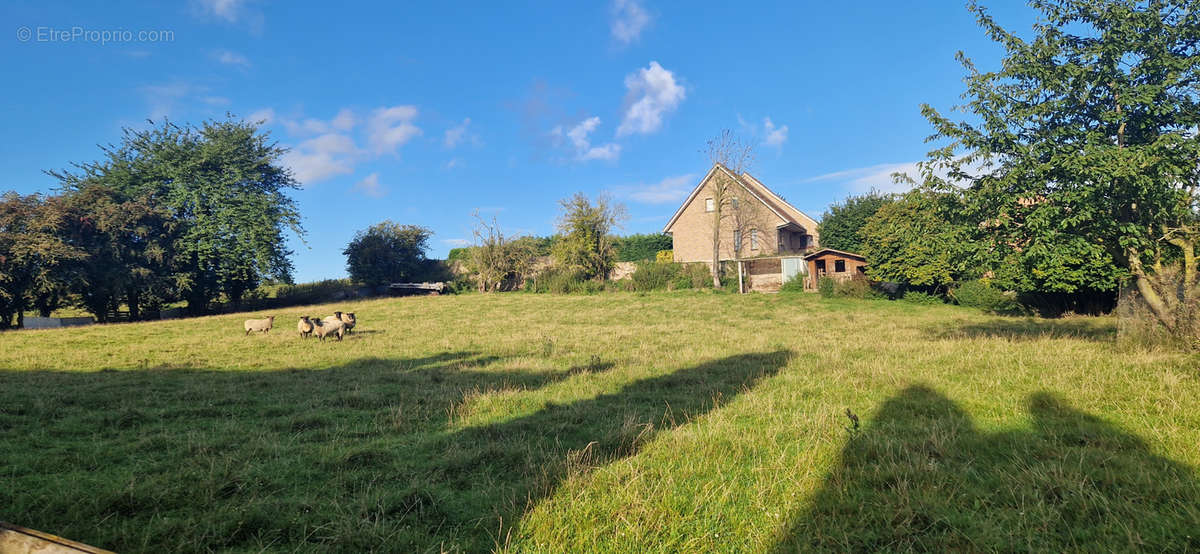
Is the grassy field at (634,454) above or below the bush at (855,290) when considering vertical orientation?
below

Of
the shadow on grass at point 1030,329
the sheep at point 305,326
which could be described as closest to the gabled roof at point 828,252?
the shadow on grass at point 1030,329

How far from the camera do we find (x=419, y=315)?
27.1 m

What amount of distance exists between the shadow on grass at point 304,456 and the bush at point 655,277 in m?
28.3

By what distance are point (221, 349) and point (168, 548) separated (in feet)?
50.3

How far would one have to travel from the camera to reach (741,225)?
42688 millimetres

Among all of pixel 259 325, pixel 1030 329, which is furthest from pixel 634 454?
pixel 259 325

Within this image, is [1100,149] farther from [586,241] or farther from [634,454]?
[586,241]

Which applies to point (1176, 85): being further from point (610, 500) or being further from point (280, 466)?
point (280, 466)

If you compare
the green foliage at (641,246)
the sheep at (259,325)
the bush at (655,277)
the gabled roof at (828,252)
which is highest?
the green foliage at (641,246)

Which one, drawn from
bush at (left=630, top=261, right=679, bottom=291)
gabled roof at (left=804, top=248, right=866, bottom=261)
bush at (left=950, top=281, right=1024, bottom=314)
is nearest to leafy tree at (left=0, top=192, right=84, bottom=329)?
bush at (left=630, top=261, right=679, bottom=291)

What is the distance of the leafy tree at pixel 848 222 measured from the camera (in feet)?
124

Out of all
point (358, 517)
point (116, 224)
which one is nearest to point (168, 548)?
point (358, 517)

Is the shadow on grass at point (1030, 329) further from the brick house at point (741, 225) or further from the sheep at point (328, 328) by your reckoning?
the brick house at point (741, 225)

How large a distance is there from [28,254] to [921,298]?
147 ft
